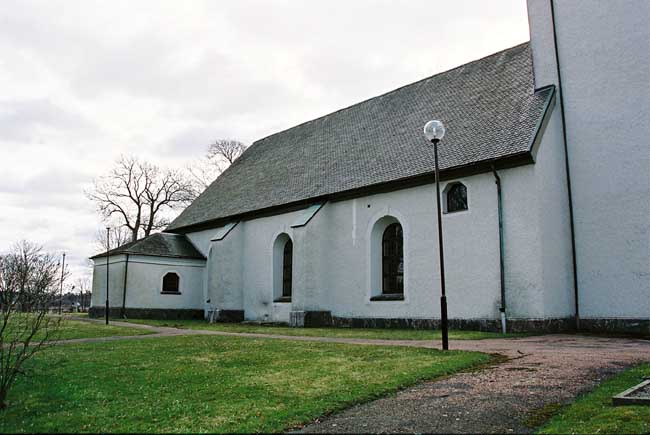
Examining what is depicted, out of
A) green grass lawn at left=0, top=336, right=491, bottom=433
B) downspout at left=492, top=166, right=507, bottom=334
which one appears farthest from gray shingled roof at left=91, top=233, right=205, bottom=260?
downspout at left=492, top=166, right=507, bottom=334

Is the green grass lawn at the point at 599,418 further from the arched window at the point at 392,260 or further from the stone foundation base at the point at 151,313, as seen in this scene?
the stone foundation base at the point at 151,313

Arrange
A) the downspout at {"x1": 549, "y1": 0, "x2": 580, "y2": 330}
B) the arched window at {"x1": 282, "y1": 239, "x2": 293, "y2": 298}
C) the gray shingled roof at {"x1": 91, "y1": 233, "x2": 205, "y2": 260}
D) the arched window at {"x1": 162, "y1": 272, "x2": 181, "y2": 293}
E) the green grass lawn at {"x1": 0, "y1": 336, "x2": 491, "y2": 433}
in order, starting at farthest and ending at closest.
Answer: the arched window at {"x1": 162, "y1": 272, "x2": 181, "y2": 293} → the gray shingled roof at {"x1": 91, "y1": 233, "x2": 205, "y2": 260} → the arched window at {"x1": 282, "y1": 239, "x2": 293, "y2": 298} → the downspout at {"x1": 549, "y1": 0, "x2": 580, "y2": 330} → the green grass lawn at {"x1": 0, "y1": 336, "x2": 491, "y2": 433}

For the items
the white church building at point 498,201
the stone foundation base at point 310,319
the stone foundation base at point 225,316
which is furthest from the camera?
the stone foundation base at point 225,316

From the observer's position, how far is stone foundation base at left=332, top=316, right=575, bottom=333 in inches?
647

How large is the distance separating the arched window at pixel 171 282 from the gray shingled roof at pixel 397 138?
3.35 metres

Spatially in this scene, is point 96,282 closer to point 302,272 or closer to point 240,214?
point 240,214

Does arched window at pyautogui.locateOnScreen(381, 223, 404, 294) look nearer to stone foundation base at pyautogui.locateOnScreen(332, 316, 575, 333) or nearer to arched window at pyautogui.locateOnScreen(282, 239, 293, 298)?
stone foundation base at pyautogui.locateOnScreen(332, 316, 575, 333)

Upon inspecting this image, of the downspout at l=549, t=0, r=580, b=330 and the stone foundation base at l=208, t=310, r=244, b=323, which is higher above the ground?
the downspout at l=549, t=0, r=580, b=330

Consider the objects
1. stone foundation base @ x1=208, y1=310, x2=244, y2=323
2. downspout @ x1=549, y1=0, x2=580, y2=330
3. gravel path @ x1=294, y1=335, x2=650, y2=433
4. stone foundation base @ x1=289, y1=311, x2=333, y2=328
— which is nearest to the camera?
gravel path @ x1=294, y1=335, x2=650, y2=433

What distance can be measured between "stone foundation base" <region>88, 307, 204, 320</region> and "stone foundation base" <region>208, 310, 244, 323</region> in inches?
182

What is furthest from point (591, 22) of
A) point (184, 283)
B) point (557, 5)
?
point (184, 283)

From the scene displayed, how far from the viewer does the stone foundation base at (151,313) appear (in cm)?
3036

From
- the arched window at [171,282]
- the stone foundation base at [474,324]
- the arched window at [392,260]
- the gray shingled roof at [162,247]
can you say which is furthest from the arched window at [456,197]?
the arched window at [171,282]

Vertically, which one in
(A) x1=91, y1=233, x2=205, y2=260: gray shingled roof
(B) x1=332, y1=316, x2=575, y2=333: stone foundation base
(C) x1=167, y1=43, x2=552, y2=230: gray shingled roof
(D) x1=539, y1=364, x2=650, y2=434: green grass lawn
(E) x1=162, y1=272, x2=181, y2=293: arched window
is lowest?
(D) x1=539, y1=364, x2=650, y2=434: green grass lawn
